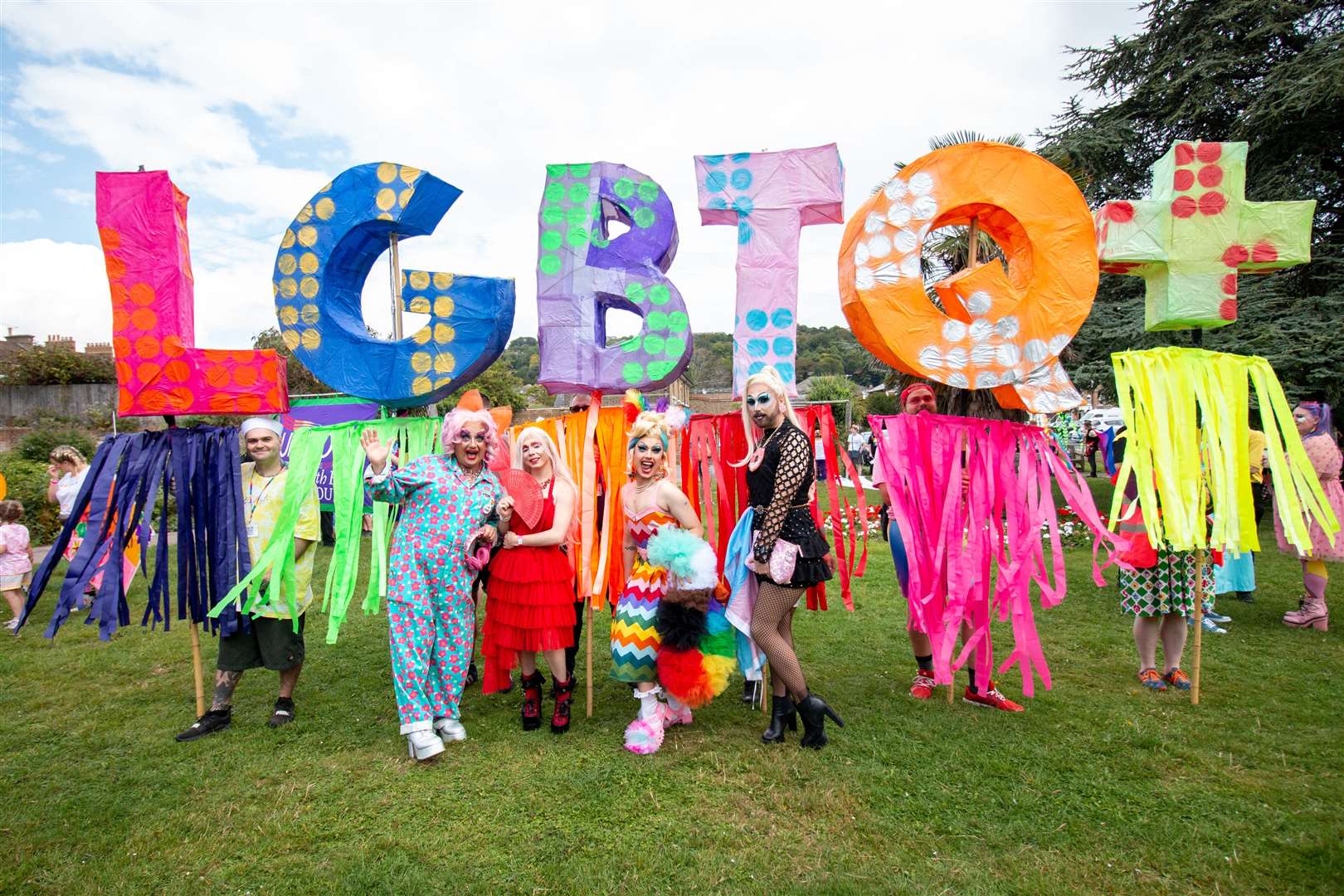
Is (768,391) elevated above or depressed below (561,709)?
above

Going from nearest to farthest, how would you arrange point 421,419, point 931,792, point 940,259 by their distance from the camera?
1. point 931,792
2. point 421,419
3. point 940,259

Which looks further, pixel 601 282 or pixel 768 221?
pixel 601 282

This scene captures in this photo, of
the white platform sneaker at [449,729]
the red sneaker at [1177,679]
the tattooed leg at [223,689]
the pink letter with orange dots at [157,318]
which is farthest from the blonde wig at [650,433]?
the red sneaker at [1177,679]

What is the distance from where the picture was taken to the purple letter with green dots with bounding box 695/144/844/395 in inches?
158

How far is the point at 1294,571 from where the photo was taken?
300 inches

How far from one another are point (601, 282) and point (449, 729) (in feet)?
8.61

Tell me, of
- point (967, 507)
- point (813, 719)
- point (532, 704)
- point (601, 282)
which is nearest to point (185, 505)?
point (532, 704)

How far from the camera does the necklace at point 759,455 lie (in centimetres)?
370

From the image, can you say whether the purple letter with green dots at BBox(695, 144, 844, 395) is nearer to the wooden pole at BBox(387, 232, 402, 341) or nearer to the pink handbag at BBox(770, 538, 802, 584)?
the pink handbag at BBox(770, 538, 802, 584)

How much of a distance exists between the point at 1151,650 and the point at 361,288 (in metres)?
5.66

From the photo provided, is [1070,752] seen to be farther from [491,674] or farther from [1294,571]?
[1294,571]

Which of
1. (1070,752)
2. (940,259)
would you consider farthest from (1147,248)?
(940,259)

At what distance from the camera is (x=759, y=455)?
3.72 metres

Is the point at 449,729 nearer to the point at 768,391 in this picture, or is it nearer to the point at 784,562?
the point at 784,562
